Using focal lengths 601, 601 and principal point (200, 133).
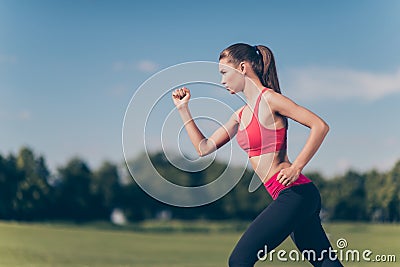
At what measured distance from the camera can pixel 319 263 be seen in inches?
117

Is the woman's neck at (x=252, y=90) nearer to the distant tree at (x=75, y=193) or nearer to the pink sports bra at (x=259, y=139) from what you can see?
the pink sports bra at (x=259, y=139)

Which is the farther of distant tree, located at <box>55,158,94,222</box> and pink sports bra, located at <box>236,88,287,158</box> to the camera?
distant tree, located at <box>55,158,94,222</box>

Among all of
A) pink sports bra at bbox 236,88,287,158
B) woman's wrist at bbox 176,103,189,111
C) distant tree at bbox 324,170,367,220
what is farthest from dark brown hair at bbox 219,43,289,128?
distant tree at bbox 324,170,367,220

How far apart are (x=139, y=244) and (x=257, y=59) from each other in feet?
17.5

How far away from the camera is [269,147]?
305 centimetres

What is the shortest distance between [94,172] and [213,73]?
398 centimetres

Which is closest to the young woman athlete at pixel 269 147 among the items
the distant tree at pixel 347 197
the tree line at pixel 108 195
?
the tree line at pixel 108 195

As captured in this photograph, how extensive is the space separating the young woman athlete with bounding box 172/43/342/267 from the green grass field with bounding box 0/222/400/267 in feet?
10.3

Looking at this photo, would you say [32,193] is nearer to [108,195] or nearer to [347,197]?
[108,195]

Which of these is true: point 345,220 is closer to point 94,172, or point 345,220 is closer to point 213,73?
point 94,172

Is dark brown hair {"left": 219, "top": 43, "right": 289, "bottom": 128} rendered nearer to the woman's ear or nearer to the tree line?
the woman's ear

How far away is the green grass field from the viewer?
672cm

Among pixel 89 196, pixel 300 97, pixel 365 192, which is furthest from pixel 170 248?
pixel 300 97

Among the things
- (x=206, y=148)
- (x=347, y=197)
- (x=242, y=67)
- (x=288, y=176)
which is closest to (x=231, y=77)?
(x=242, y=67)
